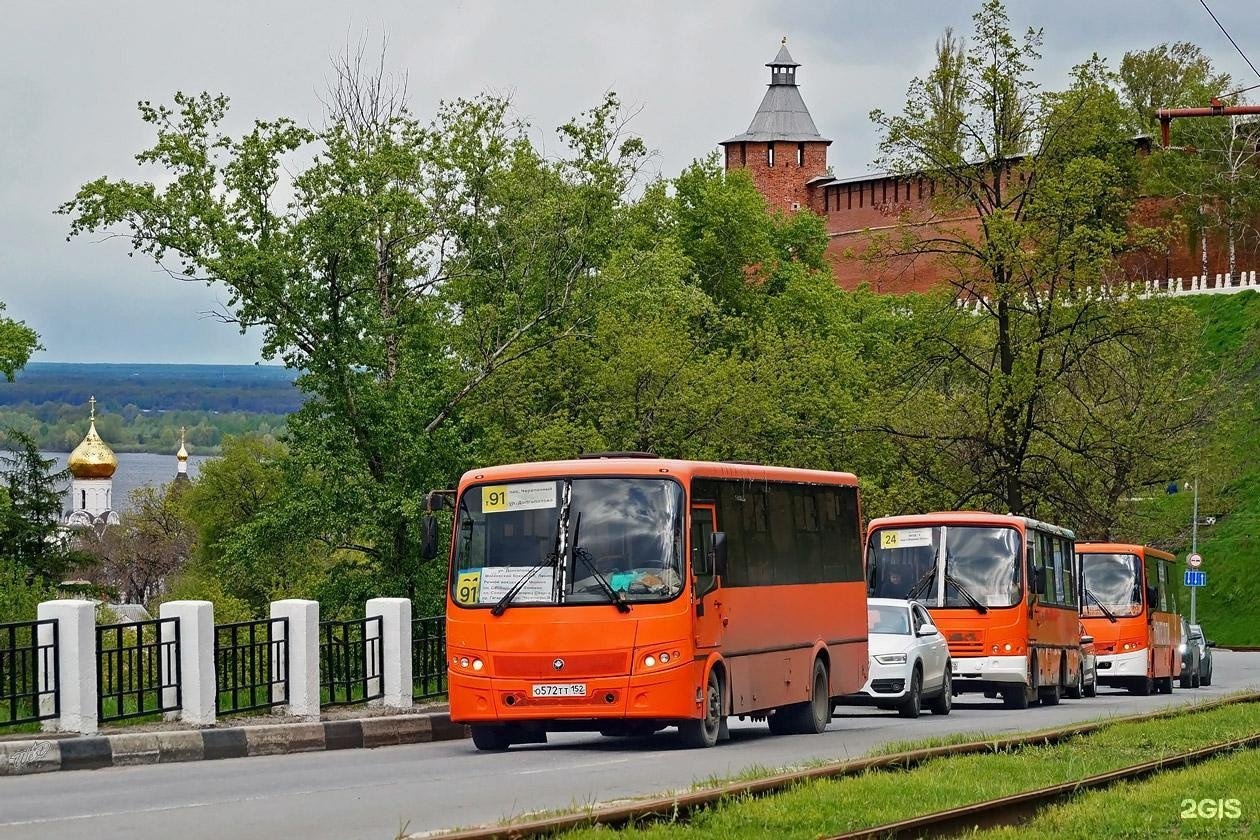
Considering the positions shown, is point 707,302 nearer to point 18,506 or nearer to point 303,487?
point 303,487

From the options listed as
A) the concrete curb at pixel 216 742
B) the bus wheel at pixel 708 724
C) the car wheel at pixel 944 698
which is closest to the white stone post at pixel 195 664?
the concrete curb at pixel 216 742

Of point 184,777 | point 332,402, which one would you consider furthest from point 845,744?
point 332,402

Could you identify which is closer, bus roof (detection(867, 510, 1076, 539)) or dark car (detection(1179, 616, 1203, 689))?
bus roof (detection(867, 510, 1076, 539))

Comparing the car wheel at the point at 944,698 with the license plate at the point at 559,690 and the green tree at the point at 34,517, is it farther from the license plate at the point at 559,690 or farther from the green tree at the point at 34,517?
the green tree at the point at 34,517

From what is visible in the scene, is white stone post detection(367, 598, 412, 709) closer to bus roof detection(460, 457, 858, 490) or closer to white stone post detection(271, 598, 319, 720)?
white stone post detection(271, 598, 319, 720)

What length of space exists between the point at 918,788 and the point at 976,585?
58.3 ft

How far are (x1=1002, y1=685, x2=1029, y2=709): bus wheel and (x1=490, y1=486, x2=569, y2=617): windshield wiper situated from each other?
43.0ft

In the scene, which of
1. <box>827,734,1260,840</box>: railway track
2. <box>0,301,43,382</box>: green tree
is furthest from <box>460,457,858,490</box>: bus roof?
<box>0,301,43,382</box>: green tree

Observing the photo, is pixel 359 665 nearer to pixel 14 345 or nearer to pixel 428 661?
pixel 428 661

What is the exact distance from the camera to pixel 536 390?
172 ft

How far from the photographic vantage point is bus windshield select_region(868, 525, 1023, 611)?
3002 centimetres

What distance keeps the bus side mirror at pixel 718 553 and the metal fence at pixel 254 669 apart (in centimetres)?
436

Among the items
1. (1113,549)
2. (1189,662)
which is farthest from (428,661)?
(1189,662)

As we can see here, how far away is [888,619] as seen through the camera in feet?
87.4
